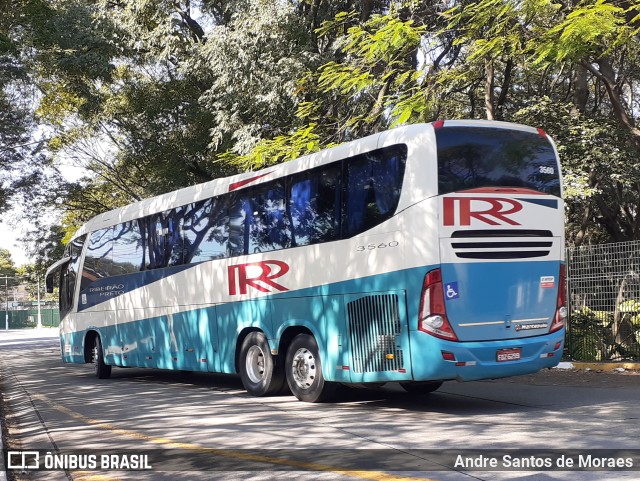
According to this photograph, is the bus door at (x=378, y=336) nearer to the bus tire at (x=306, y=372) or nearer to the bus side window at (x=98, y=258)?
the bus tire at (x=306, y=372)

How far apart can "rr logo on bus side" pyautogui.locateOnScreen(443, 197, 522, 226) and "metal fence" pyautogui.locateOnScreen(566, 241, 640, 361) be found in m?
5.85

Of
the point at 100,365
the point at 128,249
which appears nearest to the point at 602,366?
the point at 128,249

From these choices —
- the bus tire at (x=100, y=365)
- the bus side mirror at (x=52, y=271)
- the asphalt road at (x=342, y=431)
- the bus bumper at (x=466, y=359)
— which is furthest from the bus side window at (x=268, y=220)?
the bus side mirror at (x=52, y=271)

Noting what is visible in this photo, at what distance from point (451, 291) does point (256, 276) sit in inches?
155

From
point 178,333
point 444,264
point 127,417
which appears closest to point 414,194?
point 444,264

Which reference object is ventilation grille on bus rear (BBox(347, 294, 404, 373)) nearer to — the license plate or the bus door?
the bus door

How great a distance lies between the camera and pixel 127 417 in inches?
402

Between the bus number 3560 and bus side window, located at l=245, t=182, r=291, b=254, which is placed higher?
bus side window, located at l=245, t=182, r=291, b=254

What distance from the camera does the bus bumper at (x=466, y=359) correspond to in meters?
8.89

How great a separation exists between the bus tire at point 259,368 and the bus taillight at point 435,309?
3.50 meters

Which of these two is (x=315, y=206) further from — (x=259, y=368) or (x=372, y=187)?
(x=259, y=368)

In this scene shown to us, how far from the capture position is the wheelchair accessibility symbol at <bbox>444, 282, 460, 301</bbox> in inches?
352

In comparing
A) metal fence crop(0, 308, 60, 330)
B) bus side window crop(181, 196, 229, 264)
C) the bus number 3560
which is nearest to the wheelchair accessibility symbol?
the bus number 3560

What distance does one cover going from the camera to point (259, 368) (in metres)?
12.1
